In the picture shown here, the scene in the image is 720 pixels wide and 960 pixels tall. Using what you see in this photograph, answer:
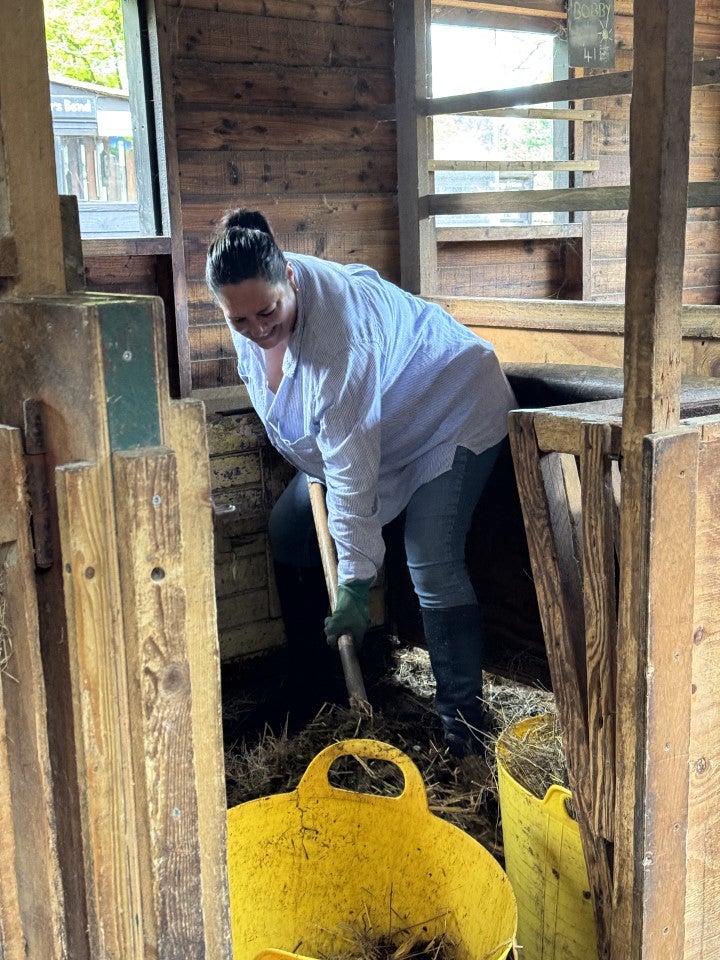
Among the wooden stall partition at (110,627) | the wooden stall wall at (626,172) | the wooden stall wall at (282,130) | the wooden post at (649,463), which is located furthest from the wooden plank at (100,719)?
the wooden stall wall at (626,172)

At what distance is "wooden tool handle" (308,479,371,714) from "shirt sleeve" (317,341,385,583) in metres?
0.23

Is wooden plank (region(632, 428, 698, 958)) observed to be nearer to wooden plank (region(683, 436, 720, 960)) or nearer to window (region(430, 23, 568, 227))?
wooden plank (region(683, 436, 720, 960))

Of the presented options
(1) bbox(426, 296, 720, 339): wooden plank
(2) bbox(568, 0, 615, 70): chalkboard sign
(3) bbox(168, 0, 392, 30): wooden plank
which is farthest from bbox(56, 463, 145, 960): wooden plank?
(2) bbox(568, 0, 615, 70): chalkboard sign

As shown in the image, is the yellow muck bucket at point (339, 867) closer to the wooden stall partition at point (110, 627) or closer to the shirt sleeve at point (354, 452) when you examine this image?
the shirt sleeve at point (354, 452)

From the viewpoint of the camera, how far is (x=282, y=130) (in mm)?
3744

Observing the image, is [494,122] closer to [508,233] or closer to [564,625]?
[508,233]

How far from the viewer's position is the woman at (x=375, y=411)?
102 inches

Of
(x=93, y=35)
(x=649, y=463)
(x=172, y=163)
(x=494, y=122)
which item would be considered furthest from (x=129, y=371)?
(x=494, y=122)

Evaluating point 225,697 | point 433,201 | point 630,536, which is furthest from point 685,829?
point 433,201

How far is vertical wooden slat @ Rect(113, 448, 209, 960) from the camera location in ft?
3.53

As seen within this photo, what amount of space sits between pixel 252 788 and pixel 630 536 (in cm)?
161

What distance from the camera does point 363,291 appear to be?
9.27ft

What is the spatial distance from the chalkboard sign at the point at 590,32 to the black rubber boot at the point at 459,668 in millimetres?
2344

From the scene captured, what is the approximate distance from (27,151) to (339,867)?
5.46ft
